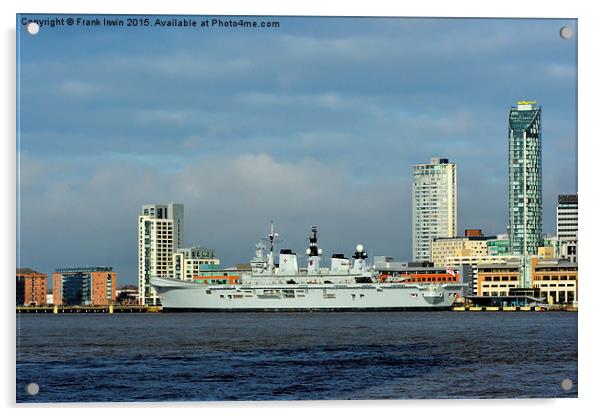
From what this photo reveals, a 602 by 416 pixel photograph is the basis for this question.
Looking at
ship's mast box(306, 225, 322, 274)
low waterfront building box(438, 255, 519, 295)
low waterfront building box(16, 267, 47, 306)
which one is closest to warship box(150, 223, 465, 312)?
ship's mast box(306, 225, 322, 274)

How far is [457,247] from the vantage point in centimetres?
9825

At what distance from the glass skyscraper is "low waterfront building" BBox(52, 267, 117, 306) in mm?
40255

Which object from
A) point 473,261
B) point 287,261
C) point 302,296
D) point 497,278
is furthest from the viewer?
point 473,261

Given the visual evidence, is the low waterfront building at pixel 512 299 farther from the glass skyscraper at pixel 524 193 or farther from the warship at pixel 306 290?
the glass skyscraper at pixel 524 193

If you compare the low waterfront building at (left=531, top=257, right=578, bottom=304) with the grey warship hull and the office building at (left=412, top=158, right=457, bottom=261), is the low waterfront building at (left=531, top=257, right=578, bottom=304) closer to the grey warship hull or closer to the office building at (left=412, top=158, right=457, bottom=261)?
the office building at (left=412, top=158, right=457, bottom=261)

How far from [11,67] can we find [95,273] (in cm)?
5916

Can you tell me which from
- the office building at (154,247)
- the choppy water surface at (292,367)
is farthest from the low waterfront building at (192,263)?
the choppy water surface at (292,367)

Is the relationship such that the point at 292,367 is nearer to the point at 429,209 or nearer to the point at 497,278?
the point at 429,209

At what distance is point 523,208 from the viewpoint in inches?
4279

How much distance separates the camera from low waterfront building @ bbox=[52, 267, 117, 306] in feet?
232

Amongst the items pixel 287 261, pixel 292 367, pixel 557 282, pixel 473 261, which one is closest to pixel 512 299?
pixel 557 282

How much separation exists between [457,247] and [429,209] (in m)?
19.8

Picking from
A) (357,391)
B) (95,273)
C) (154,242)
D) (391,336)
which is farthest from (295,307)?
(357,391)

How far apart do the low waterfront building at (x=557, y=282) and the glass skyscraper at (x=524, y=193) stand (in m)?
20.2
